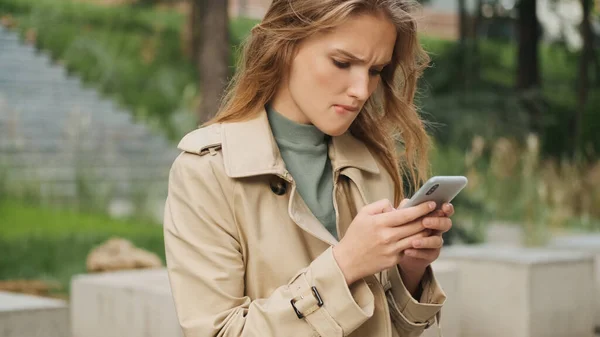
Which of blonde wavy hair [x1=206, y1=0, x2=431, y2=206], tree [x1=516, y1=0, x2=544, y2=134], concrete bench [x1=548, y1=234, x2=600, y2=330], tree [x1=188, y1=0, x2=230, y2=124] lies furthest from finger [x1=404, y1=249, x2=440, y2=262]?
tree [x1=516, y1=0, x2=544, y2=134]

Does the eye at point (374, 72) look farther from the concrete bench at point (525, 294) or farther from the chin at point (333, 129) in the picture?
the concrete bench at point (525, 294)

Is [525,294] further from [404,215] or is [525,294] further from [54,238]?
[54,238]

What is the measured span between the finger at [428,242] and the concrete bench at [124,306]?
2510 mm

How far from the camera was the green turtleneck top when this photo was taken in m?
2.05

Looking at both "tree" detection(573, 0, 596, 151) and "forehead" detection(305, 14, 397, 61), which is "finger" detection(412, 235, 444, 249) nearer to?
"forehead" detection(305, 14, 397, 61)

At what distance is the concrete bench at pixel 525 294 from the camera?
5539mm

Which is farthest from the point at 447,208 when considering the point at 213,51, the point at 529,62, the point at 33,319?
the point at 529,62

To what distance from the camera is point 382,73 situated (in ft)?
7.14

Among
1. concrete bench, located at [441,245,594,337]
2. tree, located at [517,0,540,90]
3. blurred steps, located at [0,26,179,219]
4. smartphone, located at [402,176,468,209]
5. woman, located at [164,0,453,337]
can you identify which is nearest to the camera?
smartphone, located at [402,176,468,209]

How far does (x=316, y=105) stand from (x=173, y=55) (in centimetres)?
907

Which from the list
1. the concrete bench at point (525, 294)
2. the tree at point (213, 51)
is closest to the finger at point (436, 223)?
the concrete bench at point (525, 294)

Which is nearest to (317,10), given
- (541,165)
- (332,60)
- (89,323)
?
(332,60)

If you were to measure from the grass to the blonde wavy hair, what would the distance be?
5.78 m

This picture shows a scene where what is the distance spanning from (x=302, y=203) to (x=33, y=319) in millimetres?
2232
